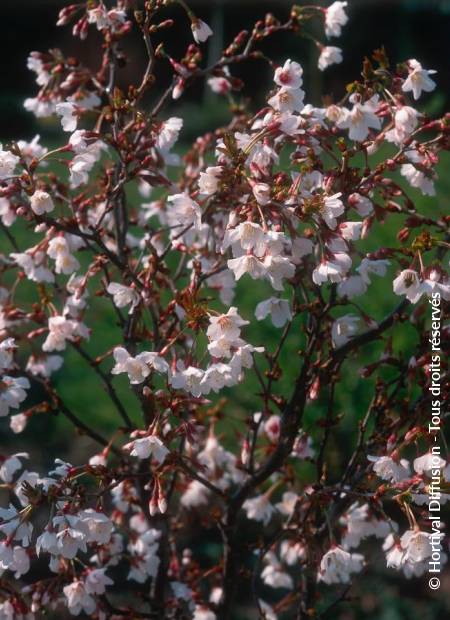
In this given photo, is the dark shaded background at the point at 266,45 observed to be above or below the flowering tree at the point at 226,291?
above

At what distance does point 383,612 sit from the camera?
157 inches

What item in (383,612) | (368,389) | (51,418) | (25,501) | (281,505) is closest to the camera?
(25,501)

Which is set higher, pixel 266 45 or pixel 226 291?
pixel 266 45

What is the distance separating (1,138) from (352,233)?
16834mm

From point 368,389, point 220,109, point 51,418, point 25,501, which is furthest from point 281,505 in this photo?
point 220,109

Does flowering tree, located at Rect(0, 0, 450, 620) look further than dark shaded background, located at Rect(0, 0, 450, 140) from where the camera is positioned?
No

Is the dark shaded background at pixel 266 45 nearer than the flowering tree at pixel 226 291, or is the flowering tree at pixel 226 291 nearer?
the flowering tree at pixel 226 291

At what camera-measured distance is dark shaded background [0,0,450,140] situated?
19656mm

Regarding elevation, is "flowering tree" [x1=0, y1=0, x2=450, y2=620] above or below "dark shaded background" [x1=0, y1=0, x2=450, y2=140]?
below

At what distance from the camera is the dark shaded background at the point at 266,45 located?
774 inches

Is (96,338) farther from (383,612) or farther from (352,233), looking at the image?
(352,233)

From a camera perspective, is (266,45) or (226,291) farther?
(266,45)

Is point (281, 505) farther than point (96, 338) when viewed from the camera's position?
No

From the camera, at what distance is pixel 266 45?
20.4 m
